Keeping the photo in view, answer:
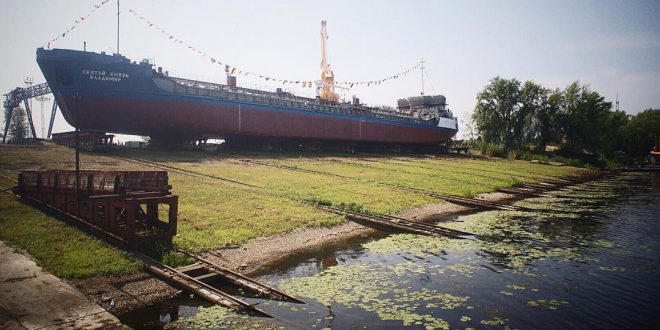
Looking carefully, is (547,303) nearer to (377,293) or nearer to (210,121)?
(377,293)

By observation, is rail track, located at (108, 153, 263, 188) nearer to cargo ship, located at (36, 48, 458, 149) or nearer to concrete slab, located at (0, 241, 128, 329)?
cargo ship, located at (36, 48, 458, 149)

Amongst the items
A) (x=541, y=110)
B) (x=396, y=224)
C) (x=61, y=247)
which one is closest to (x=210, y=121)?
(x=396, y=224)

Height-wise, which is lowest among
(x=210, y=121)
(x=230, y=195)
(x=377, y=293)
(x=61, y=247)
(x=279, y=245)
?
(x=377, y=293)

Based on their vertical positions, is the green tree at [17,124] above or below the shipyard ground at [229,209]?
above

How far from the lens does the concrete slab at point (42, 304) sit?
677 cm

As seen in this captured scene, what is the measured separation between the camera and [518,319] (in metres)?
7.63

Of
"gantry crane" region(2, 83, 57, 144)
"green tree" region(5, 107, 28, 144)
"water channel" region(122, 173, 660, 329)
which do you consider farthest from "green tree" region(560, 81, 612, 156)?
"green tree" region(5, 107, 28, 144)

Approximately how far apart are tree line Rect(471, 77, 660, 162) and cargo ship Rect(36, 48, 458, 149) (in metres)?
31.5

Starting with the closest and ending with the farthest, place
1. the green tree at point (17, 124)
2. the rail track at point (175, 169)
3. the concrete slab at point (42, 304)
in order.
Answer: the concrete slab at point (42, 304) → the rail track at point (175, 169) → the green tree at point (17, 124)

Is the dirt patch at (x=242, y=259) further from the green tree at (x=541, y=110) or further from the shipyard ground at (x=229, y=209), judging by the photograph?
the green tree at (x=541, y=110)

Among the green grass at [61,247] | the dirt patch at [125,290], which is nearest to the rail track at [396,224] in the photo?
the dirt patch at [125,290]

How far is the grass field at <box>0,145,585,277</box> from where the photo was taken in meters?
10.6

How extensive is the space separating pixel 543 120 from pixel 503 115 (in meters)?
7.65

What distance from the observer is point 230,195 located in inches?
710
